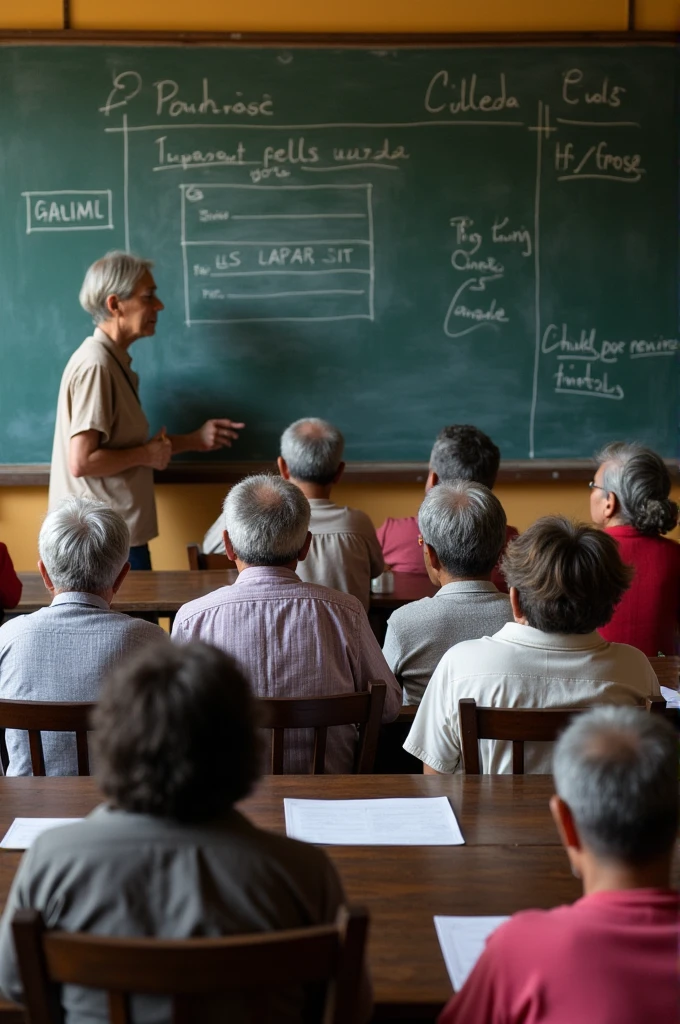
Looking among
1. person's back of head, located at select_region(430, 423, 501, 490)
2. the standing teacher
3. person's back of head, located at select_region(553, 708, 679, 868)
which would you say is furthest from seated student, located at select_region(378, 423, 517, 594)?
person's back of head, located at select_region(553, 708, 679, 868)

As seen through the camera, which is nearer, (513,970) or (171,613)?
(513,970)

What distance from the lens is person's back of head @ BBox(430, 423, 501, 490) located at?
3.66m

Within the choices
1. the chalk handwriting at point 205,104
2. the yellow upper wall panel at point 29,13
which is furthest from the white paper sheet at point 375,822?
the yellow upper wall panel at point 29,13

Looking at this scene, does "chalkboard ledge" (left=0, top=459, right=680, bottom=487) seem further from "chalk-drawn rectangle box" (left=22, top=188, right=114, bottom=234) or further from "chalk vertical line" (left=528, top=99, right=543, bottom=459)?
"chalk-drawn rectangle box" (left=22, top=188, right=114, bottom=234)

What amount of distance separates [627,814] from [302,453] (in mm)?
2514

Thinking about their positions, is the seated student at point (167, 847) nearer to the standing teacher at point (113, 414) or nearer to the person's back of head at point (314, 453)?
the person's back of head at point (314, 453)

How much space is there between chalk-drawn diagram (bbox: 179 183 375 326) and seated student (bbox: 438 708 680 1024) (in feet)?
12.1

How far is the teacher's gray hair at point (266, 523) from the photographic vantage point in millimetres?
2549

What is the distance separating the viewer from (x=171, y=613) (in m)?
3.40

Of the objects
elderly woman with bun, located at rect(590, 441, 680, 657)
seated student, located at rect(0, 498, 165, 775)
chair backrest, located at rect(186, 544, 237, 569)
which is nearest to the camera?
seated student, located at rect(0, 498, 165, 775)

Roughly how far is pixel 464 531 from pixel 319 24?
9.27 feet

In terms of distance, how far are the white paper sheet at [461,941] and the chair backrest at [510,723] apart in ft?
1.53

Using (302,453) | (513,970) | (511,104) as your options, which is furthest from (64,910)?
(511,104)

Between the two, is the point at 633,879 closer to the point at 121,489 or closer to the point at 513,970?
the point at 513,970
